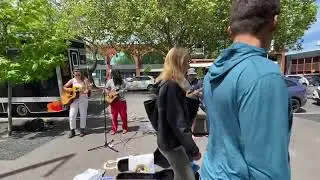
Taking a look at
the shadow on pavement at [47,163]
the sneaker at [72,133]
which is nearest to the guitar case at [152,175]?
the shadow on pavement at [47,163]

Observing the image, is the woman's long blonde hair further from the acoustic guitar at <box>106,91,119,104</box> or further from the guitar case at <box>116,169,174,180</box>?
the acoustic guitar at <box>106,91,119,104</box>

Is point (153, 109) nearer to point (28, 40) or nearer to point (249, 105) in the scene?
point (249, 105)

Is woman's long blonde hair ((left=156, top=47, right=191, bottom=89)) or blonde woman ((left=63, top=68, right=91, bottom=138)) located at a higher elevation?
woman's long blonde hair ((left=156, top=47, right=191, bottom=89))

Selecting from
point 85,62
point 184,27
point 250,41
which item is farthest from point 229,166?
point 184,27

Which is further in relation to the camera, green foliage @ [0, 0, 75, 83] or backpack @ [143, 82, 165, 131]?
green foliage @ [0, 0, 75, 83]

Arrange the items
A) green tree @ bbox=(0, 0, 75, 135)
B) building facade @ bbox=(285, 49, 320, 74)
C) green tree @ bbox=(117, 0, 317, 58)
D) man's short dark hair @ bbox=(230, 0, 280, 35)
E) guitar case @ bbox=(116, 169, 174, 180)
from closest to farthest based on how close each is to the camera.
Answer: man's short dark hair @ bbox=(230, 0, 280, 35) → guitar case @ bbox=(116, 169, 174, 180) → green tree @ bbox=(0, 0, 75, 135) → green tree @ bbox=(117, 0, 317, 58) → building facade @ bbox=(285, 49, 320, 74)

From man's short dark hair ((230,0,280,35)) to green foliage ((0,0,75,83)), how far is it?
9.53 metres

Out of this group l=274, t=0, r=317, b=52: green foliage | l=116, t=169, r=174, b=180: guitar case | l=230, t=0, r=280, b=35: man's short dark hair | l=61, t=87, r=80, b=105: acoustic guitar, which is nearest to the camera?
l=230, t=0, r=280, b=35: man's short dark hair

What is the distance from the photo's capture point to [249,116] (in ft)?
5.09

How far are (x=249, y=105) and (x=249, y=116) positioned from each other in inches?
1.6

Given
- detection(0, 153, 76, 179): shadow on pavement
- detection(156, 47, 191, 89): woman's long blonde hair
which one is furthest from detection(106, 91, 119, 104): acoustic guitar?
detection(156, 47, 191, 89): woman's long blonde hair

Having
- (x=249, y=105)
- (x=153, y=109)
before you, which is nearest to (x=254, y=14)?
(x=249, y=105)

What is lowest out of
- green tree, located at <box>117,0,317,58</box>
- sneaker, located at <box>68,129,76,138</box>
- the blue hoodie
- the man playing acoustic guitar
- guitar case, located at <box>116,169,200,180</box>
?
sneaker, located at <box>68,129,76,138</box>

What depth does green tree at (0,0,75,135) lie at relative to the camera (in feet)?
34.7
